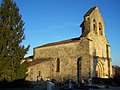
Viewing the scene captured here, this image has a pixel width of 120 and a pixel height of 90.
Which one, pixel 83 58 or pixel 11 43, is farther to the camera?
pixel 83 58

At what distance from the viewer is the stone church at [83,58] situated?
39594mm

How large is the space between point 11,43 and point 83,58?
18.3 metres

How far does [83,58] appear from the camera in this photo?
39906mm

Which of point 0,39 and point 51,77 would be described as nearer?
point 0,39

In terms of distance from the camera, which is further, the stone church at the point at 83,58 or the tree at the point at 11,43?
the stone church at the point at 83,58

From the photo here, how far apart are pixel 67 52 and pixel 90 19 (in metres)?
8.18

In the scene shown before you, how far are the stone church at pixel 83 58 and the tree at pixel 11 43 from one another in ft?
53.9

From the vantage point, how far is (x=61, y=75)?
43094 millimetres

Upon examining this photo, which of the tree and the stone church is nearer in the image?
the tree

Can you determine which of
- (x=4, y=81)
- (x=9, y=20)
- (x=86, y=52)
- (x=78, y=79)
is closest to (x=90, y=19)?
(x=86, y=52)

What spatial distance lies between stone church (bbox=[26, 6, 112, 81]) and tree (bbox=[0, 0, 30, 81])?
16432 millimetres

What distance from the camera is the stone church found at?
39594 mm

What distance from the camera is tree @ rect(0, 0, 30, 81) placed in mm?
23783

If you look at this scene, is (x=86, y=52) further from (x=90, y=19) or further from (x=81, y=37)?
(x=90, y=19)
